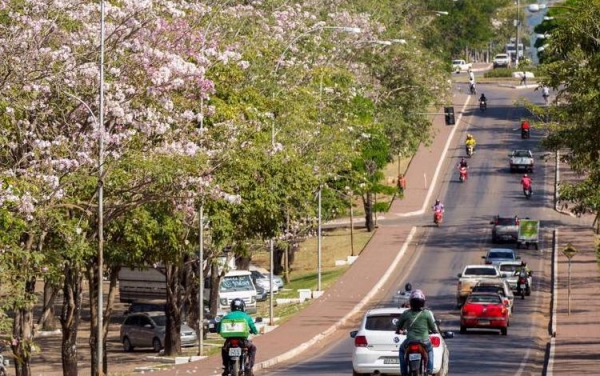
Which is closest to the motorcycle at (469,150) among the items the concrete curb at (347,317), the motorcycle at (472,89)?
the concrete curb at (347,317)

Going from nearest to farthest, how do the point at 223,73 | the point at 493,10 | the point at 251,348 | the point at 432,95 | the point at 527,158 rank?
the point at 251,348
the point at 223,73
the point at 432,95
the point at 527,158
the point at 493,10

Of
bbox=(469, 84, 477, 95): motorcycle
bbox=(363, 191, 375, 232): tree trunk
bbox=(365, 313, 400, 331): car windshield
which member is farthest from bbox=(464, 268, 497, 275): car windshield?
bbox=(469, 84, 477, 95): motorcycle

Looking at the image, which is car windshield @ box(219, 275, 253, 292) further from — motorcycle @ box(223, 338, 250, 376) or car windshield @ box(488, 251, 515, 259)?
motorcycle @ box(223, 338, 250, 376)

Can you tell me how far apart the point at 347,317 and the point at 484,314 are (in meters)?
7.51

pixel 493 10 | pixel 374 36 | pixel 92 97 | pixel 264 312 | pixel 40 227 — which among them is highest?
pixel 493 10

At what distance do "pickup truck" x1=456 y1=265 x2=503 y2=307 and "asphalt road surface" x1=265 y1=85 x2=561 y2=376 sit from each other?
0.85 meters

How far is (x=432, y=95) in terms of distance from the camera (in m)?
93.1

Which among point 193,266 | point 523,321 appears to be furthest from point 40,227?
point 523,321

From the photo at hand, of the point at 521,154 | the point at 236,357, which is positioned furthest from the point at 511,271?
the point at 236,357

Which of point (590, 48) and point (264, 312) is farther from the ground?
point (590, 48)

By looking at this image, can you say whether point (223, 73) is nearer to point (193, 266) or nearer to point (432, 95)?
point (193, 266)

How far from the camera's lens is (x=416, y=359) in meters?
23.5

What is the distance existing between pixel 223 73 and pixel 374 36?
42.6 meters

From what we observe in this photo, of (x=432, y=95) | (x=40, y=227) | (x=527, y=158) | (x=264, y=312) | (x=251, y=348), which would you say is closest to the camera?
(x=251, y=348)
